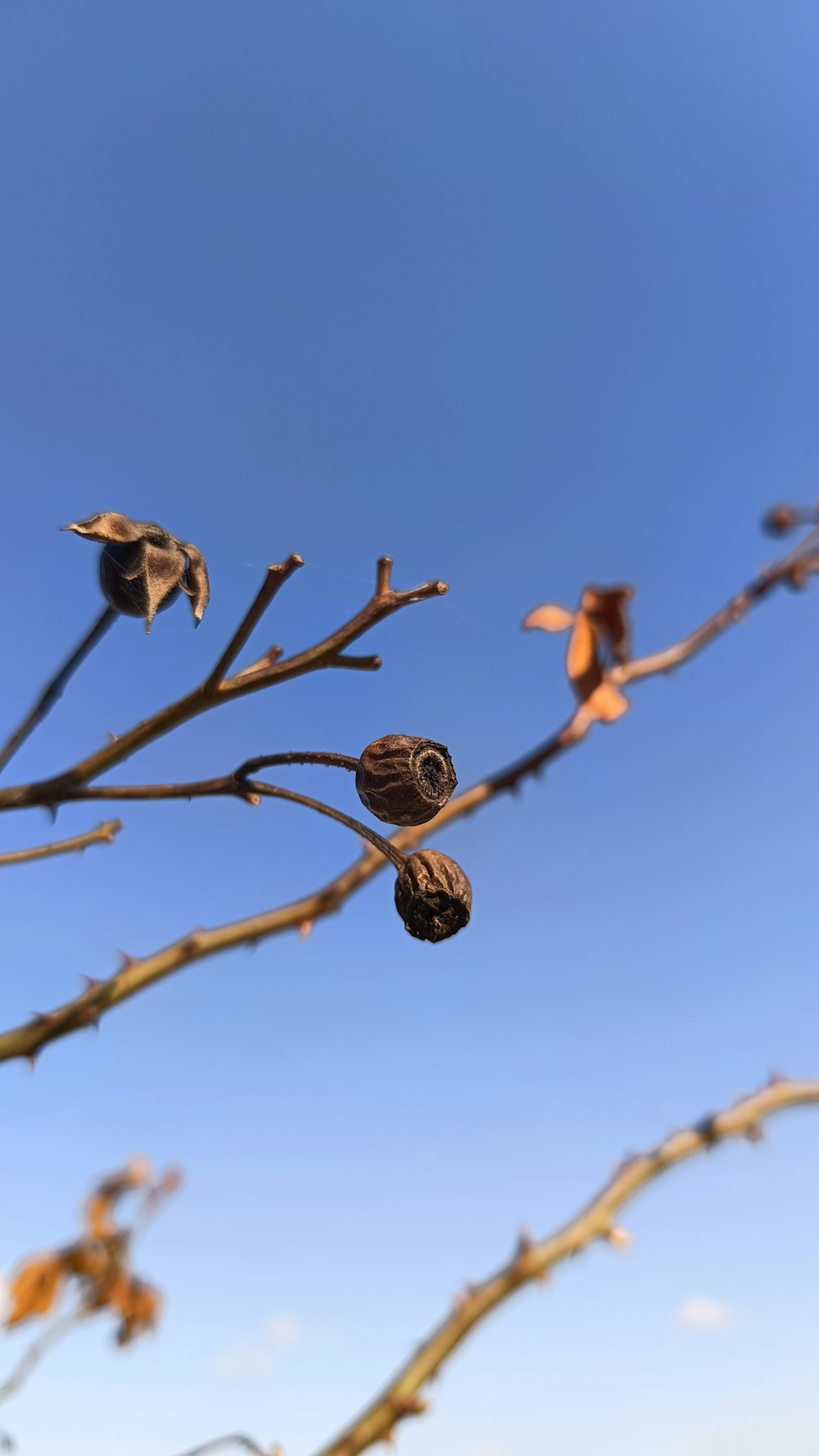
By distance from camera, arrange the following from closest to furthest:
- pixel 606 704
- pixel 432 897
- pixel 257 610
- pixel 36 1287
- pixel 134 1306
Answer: pixel 257 610
pixel 432 897
pixel 606 704
pixel 36 1287
pixel 134 1306

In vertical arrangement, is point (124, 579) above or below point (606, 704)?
above

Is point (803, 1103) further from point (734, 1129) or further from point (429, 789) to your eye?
point (429, 789)

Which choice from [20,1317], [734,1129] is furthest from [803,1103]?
[20,1317]

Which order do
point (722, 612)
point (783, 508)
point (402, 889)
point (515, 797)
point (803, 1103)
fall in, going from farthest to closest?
point (783, 508) < point (722, 612) < point (515, 797) < point (803, 1103) < point (402, 889)

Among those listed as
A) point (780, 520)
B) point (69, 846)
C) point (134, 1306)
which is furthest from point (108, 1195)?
point (780, 520)

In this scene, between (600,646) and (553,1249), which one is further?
(600,646)

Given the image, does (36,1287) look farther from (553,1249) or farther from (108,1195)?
(553,1249)

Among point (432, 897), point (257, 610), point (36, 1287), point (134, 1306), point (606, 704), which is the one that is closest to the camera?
point (257, 610)
